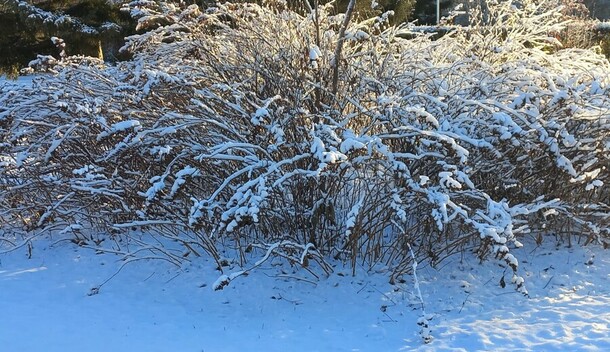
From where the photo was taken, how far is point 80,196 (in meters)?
5.50

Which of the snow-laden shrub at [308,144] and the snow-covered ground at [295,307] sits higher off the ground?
the snow-laden shrub at [308,144]

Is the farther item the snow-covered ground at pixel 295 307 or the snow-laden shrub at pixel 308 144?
the snow-laden shrub at pixel 308 144

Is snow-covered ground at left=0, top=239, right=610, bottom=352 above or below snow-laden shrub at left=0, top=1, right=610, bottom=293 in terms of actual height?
below

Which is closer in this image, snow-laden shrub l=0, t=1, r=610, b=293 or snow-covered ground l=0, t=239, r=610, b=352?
snow-covered ground l=0, t=239, r=610, b=352

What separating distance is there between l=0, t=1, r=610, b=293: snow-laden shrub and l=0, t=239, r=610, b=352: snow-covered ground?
239 mm

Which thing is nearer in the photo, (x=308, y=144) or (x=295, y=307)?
(x=295, y=307)

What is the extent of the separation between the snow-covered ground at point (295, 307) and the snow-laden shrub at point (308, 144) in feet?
0.78

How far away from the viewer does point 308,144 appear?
4.63 m

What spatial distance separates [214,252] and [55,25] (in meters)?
9.80

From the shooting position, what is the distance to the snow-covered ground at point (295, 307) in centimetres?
380

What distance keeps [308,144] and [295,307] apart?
47.2 inches

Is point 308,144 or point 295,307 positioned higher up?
point 308,144

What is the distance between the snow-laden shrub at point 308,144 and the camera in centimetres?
452

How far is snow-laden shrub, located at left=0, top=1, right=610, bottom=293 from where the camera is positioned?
4.52 m
